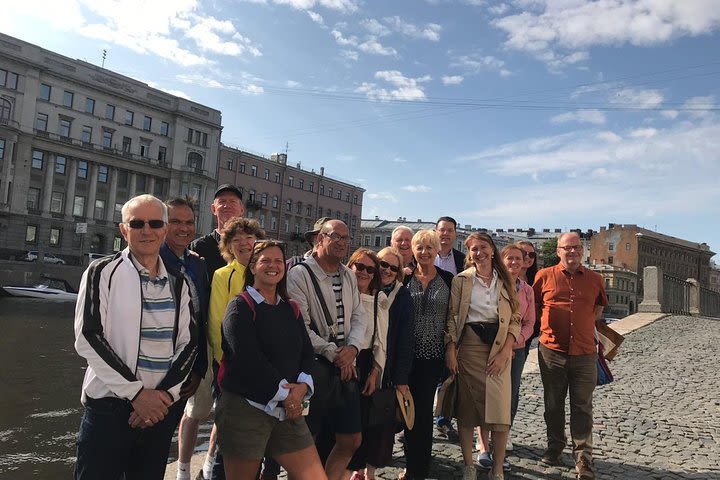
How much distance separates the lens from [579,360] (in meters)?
4.97

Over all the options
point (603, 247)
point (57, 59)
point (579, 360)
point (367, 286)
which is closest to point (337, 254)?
point (367, 286)

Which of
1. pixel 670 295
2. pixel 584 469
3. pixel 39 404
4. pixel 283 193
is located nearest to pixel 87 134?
pixel 283 193

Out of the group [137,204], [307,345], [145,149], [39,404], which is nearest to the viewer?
[137,204]

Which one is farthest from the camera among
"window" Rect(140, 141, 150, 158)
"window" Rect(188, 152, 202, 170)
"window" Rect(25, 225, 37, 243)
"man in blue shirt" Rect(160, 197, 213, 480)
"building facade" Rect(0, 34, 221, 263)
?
"window" Rect(188, 152, 202, 170)

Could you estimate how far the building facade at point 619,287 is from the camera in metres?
84.2

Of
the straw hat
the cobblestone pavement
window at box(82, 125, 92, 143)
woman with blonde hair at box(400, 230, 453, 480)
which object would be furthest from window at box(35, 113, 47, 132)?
the straw hat

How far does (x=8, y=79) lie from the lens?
158 feet

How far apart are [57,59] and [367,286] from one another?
2313 inches

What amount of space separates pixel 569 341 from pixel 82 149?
57351 millimetres

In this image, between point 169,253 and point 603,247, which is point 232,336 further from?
point 603,247

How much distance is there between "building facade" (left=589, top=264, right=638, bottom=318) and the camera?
276ft

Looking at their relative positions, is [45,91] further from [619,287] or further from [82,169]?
[619,287]

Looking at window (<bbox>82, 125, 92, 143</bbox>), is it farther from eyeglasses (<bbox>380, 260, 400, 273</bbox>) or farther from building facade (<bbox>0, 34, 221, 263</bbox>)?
eyeglasses (<bbox>380, 260, 400, 273</bbox>)

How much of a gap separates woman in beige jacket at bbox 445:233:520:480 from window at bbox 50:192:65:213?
55.1 meters
